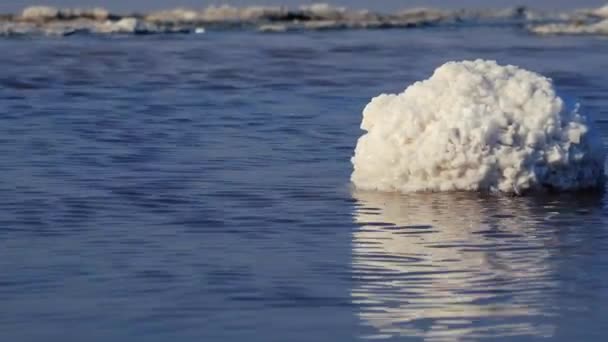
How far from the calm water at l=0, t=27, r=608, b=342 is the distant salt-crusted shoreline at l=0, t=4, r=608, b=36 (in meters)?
14.3

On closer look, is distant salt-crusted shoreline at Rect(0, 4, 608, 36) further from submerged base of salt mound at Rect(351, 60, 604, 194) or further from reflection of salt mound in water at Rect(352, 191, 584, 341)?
reflection of salt mound in water at Rect(352, 191, 584, 341)

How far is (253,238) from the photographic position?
41.5ft

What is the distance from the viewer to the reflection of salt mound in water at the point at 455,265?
9.80m

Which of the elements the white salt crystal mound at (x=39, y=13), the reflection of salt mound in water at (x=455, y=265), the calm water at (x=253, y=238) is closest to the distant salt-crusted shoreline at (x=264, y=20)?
the white salt crystal mound at (x=39, y=13)

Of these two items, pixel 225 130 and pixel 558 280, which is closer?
pixel 558 280

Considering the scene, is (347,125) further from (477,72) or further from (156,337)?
(156,337)

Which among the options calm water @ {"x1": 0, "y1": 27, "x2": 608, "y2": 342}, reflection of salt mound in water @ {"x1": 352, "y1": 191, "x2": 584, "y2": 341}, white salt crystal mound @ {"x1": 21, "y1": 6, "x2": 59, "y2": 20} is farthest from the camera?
white salt crystal mound @ {"x1": 21, "y1": 6, "x2": 59, "y2": 20}

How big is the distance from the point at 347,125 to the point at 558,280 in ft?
31.5

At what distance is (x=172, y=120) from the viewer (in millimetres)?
21188

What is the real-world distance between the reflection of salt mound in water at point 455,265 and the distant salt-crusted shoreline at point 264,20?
23468 millimetres

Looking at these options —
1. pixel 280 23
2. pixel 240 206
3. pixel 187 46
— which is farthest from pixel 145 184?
pixel 280 23

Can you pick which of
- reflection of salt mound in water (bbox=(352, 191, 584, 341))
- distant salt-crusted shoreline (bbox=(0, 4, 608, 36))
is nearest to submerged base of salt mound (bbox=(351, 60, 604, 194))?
reflection of salt mound in water (bbox=(352, 191, 584, 341))

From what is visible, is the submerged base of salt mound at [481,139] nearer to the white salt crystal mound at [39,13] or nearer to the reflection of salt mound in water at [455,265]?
the reflection of salt mound in water at [455,265]

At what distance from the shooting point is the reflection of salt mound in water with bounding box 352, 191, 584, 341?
9.80 m
